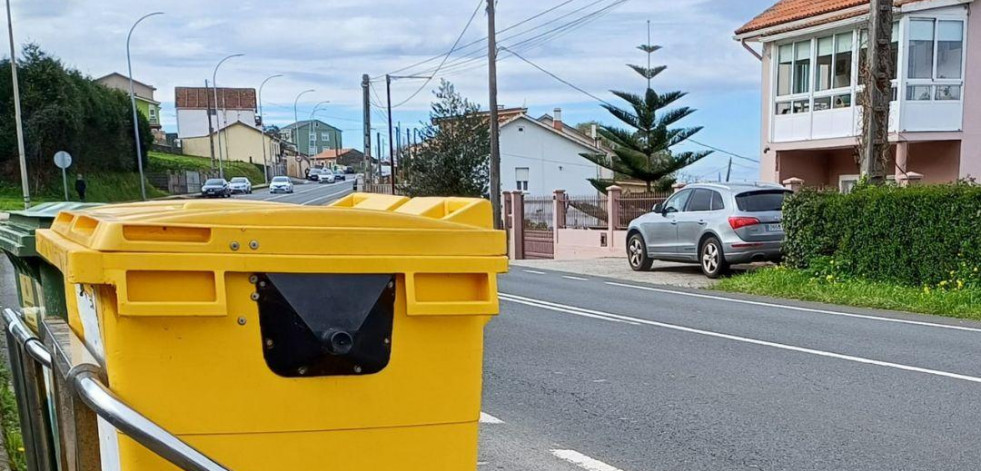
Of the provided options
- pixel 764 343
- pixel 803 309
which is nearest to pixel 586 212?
pixel 803 309

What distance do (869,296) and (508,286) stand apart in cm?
553

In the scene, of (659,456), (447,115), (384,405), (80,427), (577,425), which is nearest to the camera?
(80,427)

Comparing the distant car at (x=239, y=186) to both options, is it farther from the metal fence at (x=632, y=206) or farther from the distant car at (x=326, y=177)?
the metal fence at (x=632, y=206)

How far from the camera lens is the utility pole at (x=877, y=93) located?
43.5 feet

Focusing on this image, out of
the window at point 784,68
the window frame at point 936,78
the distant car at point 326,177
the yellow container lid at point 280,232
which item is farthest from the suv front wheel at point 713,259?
the distant car at point 326,177

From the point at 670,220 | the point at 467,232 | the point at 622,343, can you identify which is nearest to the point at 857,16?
the point at 670,220

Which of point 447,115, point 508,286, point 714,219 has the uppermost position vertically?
point 447,115

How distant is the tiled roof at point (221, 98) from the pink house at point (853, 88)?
3702 inches

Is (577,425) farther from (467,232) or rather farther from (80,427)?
(80,427)

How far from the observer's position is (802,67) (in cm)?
2331

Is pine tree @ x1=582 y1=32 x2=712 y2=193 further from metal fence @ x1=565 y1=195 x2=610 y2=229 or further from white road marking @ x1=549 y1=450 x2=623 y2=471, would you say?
white road marking @ x1=549 y1=450 x2=623 y2=471

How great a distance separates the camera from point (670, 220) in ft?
52.5

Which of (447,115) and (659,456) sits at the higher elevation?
(447,115)

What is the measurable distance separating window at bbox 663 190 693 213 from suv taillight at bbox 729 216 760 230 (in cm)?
162
